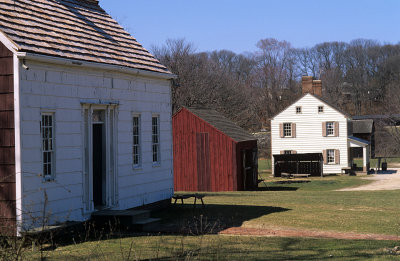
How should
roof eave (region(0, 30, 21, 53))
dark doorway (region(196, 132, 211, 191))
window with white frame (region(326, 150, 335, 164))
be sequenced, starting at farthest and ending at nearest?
window with white frame (region(326, 150, 335, 164)) < dark doorway (region(196, 132, 211, 191)) < roof eave (region(0, 30, 21, 53))

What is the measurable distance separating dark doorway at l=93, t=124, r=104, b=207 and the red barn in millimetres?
17956

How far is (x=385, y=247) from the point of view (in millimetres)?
12016

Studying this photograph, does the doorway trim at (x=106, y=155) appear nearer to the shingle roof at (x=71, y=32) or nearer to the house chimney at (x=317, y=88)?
the shingle roof at (x=71, y=32)

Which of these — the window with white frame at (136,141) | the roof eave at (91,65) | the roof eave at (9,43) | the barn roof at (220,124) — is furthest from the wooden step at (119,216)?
the barn roof at (220,124)

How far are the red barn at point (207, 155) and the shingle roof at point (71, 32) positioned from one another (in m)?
14.7

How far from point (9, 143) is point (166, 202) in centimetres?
806

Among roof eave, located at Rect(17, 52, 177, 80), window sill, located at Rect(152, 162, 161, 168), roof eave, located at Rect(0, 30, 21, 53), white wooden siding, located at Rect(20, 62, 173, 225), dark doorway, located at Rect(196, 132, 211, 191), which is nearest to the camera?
roof eave, located at Rect(0, 30, 21, 53)

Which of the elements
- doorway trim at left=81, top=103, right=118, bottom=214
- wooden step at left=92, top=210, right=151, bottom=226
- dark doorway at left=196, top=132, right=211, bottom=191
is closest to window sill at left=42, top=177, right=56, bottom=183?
doorway trim at left=81, top=103, right=118, bottom=214

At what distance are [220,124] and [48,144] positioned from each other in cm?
2198

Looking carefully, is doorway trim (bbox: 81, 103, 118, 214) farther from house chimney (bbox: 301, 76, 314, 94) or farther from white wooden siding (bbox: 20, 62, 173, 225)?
house chimney (bbox: 301, 76, 314, 94)

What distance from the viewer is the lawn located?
1084cm

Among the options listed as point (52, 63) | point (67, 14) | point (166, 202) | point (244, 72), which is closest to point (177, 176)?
point (166, 202)

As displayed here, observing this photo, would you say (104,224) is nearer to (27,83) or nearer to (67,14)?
(27,83)

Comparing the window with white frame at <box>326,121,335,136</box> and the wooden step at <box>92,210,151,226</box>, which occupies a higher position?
the window with white frame at <box>326,121,335,136</box>
